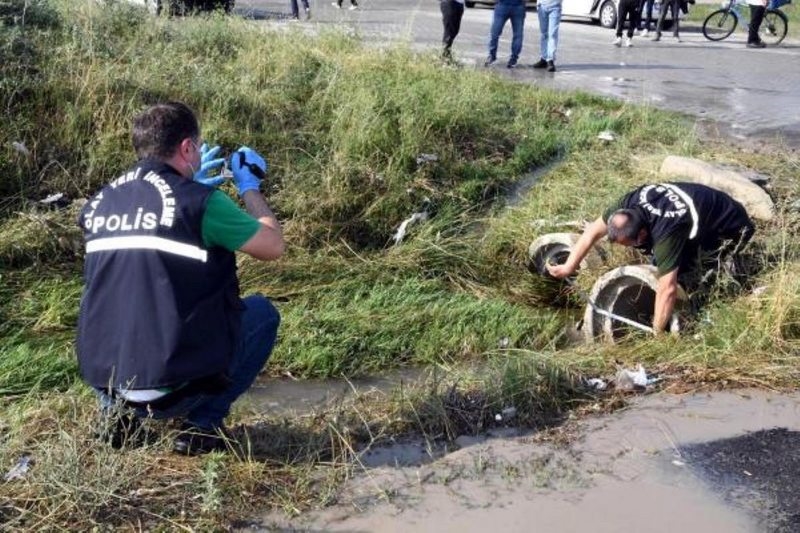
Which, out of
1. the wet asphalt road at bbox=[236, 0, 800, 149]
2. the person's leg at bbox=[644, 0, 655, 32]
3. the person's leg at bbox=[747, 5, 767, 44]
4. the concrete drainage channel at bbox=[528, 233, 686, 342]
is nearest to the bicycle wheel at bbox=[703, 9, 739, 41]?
the wet asphalt road at bbox=[236, 0, 800, 149]

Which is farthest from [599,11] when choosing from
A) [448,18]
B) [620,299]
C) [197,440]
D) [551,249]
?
[197,440]

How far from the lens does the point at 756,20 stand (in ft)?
55.2

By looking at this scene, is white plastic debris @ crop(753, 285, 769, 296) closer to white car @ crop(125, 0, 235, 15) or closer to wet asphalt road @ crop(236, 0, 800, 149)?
wet asphalt road @ crop(236, 0, 800, 149)

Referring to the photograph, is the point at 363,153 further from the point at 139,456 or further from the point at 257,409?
the point at 139,456

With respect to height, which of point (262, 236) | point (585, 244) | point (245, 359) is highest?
point (262, 236)

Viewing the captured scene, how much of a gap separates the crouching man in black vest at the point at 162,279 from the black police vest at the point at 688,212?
2904mm

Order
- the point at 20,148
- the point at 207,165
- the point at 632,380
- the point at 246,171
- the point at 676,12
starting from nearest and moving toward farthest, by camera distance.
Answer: the point at 246,171 → the point at 207,165 → the point at 632,380 → the point at 20,148 → the point at 676,12

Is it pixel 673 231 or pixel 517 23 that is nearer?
pixel 673 231

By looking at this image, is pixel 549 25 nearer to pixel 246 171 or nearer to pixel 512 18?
pixel 512 18

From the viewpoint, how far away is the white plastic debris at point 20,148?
633cm

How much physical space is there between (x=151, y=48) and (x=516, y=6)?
6170mm

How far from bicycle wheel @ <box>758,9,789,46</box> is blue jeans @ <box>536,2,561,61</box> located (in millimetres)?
7043

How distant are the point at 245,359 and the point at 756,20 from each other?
16068 millimetres

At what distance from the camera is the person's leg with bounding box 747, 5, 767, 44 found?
656 inches
